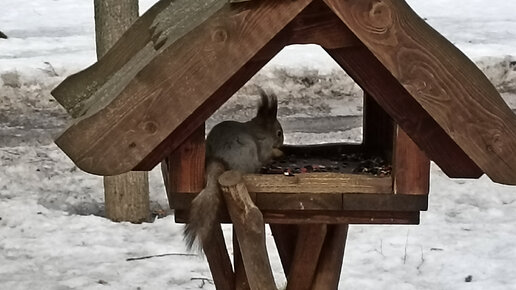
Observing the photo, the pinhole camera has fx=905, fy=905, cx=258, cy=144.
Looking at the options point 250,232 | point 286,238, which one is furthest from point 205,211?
point 286,238

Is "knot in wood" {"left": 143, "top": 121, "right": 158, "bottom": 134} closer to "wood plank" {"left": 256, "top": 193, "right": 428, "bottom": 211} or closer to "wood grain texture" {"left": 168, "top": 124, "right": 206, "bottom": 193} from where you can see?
"wood grain texture" {"left": 168, "top": 124, "right": 206, "bottom": 193}

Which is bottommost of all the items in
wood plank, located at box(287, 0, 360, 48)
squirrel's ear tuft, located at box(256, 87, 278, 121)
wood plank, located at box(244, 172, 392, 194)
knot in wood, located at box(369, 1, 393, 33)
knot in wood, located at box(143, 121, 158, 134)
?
wood plank, located at box(244, 172, 392, 194)

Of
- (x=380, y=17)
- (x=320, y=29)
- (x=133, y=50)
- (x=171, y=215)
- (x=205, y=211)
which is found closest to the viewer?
(x=380, y=17)

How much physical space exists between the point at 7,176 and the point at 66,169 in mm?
396

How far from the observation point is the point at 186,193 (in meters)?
2.16

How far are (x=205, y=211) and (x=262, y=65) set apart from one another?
1.19 ft

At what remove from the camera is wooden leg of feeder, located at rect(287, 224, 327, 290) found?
8.20 feet

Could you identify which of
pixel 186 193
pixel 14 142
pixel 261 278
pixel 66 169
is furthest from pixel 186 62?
pixel 14 142

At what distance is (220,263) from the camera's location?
2.52 metres

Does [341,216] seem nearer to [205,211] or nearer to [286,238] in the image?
[205,211]

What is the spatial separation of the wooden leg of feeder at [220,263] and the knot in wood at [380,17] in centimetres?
74

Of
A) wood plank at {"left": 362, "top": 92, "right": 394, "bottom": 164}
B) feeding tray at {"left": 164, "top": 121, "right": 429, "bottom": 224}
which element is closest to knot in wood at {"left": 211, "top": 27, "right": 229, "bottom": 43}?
feeding tray at {"left": 164, "top": 121, "right": 429, "bottom": 224}

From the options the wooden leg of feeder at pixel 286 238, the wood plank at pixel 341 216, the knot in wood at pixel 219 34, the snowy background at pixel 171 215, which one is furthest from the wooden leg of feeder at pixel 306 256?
the snowy background at pixel 171 215

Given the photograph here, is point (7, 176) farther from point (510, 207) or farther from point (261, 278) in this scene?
point (261, 278)
